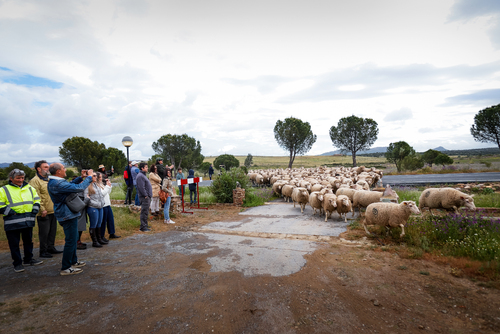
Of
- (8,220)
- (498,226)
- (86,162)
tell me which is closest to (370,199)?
(498,226)

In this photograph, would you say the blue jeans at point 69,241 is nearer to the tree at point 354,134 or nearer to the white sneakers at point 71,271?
the white sneakers at point 71,271

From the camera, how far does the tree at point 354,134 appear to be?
48597mm

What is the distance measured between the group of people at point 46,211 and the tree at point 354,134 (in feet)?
161

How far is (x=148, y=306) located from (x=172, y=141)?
152ft

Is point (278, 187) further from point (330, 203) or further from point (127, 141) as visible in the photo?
point (127, 141)

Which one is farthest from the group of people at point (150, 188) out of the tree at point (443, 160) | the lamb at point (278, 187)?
the tree at point (443, 160)

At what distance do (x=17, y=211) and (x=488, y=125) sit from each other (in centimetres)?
5476

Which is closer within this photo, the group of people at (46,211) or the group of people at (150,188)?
the group of people at (46,211)

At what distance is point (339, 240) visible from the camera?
22.6 feet

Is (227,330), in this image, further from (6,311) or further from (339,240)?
(339,240)

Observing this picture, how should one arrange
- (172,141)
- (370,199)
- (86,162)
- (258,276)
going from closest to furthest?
1. (258,276)
2. (370,199)
3. (86,162)
4. (172,141)

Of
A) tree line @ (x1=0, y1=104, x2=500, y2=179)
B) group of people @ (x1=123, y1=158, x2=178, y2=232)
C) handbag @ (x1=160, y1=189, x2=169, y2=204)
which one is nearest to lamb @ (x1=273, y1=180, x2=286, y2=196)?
group of people @ (x1=123, y1=158, x2=178, y2=232)

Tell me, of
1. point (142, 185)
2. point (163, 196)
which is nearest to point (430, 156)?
point (163, 196)

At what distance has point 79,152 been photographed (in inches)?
1451
